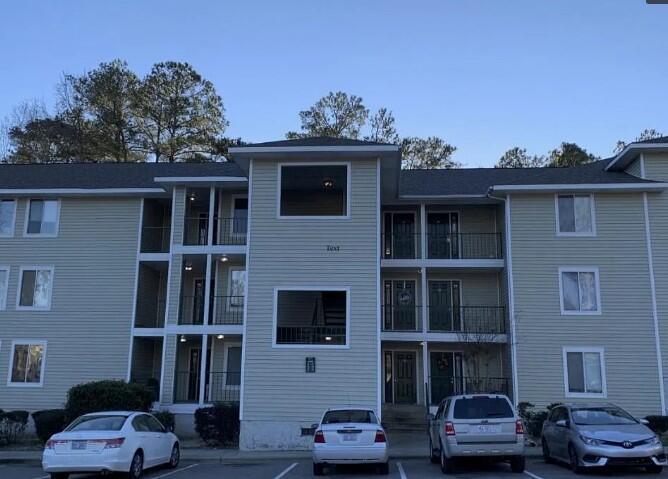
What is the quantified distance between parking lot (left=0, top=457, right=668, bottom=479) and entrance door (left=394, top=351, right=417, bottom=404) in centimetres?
846

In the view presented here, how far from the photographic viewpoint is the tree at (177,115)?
43.1 meters

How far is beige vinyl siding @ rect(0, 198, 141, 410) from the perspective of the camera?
2262cm

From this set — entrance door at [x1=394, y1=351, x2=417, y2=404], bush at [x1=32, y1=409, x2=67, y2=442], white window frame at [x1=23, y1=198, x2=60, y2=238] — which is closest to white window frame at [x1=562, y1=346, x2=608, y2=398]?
entrance door at [x1=394, y1=351, x2=417, y2=404]

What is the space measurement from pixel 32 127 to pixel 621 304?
3722 centimetres

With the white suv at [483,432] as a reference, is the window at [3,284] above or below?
above

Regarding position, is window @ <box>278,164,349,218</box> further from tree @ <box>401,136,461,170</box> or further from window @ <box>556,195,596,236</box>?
tree @ <box>401,136,461,170</box>

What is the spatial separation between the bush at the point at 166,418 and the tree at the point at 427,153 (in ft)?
90.3

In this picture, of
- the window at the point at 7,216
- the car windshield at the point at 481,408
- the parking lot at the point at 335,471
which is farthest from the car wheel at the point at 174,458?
the window at the point at 7,216

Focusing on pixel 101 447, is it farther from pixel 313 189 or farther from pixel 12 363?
pixel 313 189

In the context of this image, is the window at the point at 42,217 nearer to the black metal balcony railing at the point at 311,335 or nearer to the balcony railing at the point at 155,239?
the balcony railing at the point at 155,239

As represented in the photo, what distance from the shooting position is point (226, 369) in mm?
23531

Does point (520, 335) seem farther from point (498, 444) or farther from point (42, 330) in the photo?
point (42, 330)

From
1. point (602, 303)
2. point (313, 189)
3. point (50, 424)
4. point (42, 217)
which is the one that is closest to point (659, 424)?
point (602, 303)

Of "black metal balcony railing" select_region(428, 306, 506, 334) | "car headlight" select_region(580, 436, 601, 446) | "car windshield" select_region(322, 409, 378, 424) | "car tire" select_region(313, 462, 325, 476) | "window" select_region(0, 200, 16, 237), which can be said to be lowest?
"car tire" select_region(313, 462, 325, 476)
